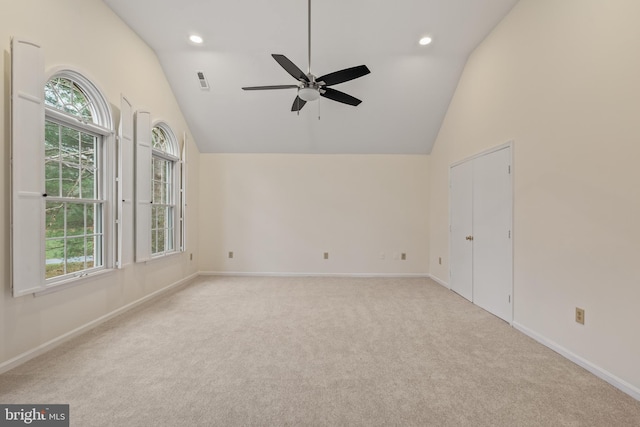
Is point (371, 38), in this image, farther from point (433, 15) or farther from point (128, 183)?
point (128, 183)

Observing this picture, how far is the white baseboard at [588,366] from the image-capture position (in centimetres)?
177

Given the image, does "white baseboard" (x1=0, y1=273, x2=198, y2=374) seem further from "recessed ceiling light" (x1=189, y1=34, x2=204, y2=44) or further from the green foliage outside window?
"recessed ceiling light" (x1=189, y1=34, x2=204, y2=44)

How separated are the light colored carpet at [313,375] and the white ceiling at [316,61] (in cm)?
316

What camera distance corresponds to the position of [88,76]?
2629 millimetres

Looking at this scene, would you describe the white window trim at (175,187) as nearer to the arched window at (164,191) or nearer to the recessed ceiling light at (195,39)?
the arched window at (164,191)

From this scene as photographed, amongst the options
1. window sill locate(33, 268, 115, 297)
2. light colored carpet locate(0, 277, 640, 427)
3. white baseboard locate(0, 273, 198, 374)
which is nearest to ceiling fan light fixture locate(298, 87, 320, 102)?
light colored carpet locate(0, 277, 640, 427)

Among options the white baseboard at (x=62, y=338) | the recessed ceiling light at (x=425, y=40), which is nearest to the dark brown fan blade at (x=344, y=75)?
the recessed ceiling light at (x=425, y=40)

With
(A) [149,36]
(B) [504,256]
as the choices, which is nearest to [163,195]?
(A) [149,36]

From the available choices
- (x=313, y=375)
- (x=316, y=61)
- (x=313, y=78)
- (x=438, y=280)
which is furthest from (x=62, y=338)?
(x=438, y=280)

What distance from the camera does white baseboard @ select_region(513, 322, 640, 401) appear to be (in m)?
1.77

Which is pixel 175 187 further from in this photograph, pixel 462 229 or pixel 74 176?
pixel 462 229

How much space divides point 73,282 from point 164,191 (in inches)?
81.3

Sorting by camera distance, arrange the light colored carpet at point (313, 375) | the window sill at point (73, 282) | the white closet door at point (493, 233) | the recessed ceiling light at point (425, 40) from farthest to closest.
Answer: the recessed ceiling light at point (425, 40), the white closet door at point (493, 233), the window sill at point (73, 282), the light colored carpet at point (313, 375)

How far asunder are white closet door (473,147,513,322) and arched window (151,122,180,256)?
4537 mm
